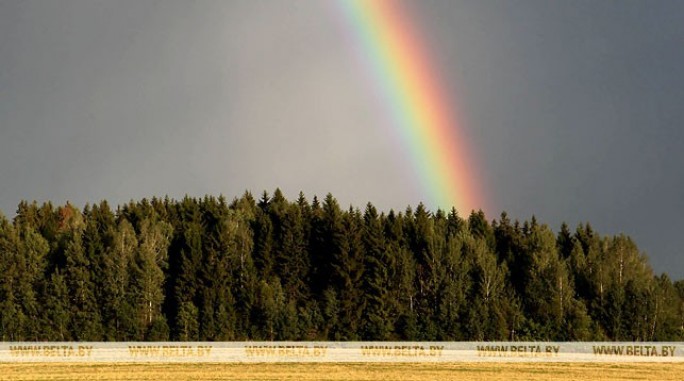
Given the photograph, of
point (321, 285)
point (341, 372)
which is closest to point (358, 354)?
point (341, 372)

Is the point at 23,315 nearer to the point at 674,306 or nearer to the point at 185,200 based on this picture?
the point at 185,200

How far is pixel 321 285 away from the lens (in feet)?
366

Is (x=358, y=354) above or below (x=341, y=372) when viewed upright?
above

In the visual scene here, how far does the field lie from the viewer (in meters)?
49.9

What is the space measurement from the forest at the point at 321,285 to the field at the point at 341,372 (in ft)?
129

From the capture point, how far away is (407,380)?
4838 cm

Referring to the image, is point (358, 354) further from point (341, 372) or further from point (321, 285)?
point (321, 285)

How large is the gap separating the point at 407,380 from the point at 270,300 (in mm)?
52228

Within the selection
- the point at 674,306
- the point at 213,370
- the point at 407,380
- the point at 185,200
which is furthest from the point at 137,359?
the point at 185,200

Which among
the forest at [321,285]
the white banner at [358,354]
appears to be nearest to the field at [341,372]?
the white banner at [358,354]

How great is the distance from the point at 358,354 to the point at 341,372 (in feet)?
43.0

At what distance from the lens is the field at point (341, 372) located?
164ft

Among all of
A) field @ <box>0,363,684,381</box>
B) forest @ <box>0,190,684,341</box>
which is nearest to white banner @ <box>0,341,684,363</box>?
field @ <box>0,363,684,381</box>

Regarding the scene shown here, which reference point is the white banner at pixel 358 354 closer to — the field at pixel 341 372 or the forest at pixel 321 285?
the field at pixel 341 372
